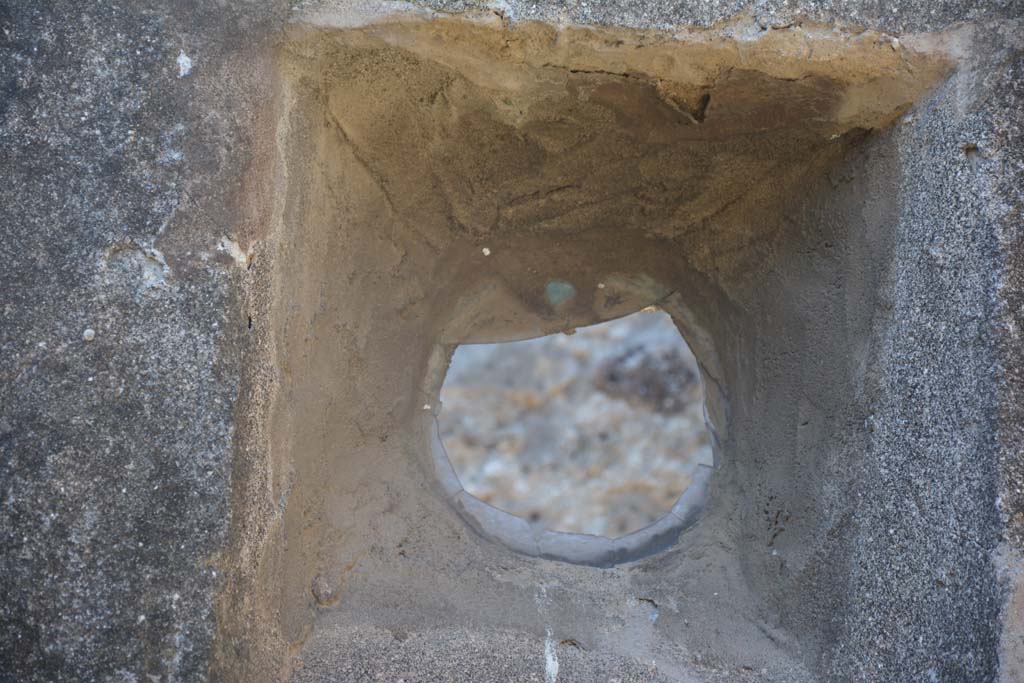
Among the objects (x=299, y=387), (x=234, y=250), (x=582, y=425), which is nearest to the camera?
(x=234, y=250)

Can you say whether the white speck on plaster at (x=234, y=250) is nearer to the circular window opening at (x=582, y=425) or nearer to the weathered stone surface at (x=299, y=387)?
the weathered stone surface at (x=299, y=387)

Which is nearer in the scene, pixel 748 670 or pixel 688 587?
pixel 748 670

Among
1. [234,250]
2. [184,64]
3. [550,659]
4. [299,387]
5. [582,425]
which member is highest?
[184,64]

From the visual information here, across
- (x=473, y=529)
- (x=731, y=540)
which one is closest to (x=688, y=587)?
(x=731, y=540)

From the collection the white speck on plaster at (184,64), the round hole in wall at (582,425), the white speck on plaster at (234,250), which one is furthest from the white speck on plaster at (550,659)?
the round hole in wall at (582,425)

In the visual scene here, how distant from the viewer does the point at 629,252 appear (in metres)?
2.08

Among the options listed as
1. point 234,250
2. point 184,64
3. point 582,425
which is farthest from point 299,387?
point 582,425

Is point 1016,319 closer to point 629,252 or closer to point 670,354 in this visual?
point 629,252

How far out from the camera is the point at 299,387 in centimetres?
158

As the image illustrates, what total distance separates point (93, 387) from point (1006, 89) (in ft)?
4.43

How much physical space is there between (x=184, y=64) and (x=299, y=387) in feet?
1.68

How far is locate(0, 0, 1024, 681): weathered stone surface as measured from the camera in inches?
52.5

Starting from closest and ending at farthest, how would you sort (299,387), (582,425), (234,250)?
(234,250) < (299,387) < (582,425)

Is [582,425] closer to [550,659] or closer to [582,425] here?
[582,425]
